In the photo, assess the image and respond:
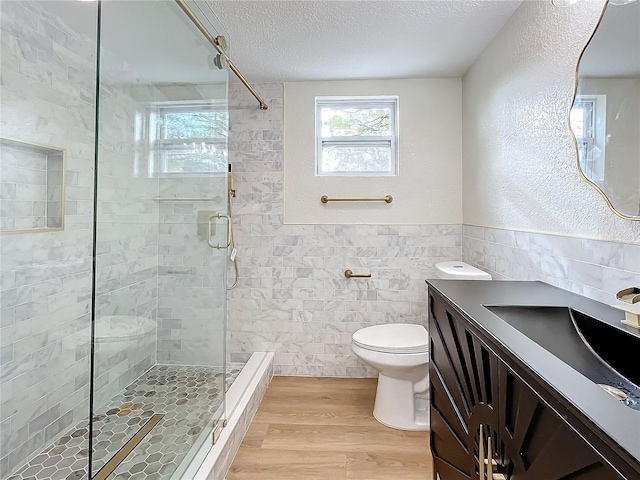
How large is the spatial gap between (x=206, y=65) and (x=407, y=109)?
1.59m

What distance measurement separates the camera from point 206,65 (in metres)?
1.84

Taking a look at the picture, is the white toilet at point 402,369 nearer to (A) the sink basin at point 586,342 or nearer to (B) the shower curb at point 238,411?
(B) the shower curb at point 238,411

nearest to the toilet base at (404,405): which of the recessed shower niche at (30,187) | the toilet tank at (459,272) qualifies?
the toilet tank at (459,272)

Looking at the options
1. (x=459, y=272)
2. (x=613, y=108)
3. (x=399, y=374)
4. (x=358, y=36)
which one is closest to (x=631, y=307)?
(x=613, y=108)

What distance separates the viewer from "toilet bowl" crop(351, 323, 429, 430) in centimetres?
217

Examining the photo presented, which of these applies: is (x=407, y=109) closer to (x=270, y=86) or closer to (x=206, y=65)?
(x=270, y=86)

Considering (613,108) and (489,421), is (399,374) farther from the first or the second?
(613,108)

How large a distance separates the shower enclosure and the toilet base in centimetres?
95

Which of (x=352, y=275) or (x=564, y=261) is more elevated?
(x=564, y=261)

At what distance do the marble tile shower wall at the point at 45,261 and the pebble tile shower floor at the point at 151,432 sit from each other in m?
0.13

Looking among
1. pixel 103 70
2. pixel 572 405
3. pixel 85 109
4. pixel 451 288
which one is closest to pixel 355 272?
pixel 451 288

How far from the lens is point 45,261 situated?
187cm

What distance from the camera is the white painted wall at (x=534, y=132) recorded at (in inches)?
56.8

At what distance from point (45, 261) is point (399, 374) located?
74.6 inches
